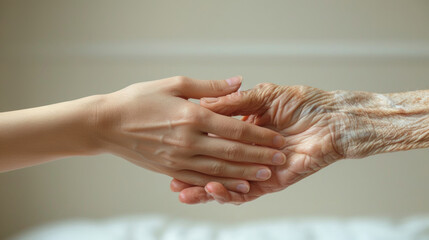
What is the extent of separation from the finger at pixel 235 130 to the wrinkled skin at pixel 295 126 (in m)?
0.06

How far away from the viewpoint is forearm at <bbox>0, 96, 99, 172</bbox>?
0.91 metres

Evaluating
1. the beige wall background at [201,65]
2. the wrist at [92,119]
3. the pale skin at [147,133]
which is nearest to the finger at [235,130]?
the pale skin at [147,133]

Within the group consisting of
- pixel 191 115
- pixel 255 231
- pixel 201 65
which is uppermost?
pixel 191 115

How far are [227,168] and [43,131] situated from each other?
44cm

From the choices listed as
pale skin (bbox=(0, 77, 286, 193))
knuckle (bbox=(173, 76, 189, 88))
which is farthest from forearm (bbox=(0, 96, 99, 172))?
knuckle (bbox=(173, 76, 189, 88))

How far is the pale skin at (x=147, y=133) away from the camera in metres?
0.93

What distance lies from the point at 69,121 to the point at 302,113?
573 millimetres

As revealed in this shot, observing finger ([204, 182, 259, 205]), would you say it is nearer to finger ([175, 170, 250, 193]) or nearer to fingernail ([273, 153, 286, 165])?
finger ([175, 170, 250, 193])

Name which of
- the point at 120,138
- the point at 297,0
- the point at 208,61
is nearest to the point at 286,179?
the point at 120,138

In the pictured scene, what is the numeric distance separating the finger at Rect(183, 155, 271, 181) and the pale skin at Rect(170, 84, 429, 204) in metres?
0.04

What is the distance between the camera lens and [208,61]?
6.72ft

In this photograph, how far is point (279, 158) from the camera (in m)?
0.99

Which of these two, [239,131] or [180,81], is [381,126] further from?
[180,81]

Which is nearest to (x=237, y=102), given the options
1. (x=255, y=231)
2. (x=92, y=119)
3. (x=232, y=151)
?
(x=232, y=151)
